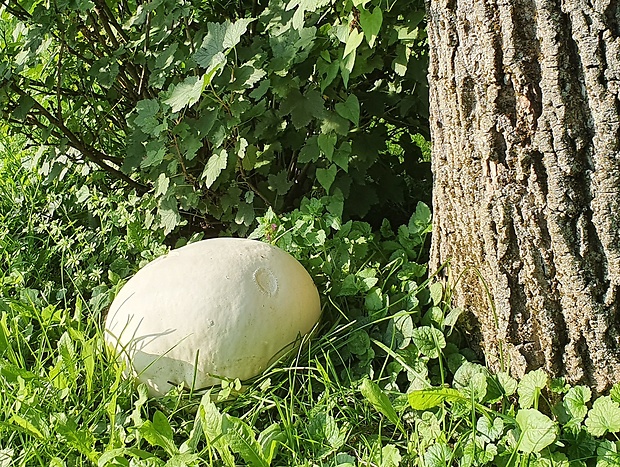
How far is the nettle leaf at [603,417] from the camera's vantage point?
163cm

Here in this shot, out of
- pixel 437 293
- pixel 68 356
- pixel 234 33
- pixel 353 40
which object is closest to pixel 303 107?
pixel 234 33

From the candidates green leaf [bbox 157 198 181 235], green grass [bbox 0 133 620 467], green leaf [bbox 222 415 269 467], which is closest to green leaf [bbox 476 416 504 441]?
green grass [bbox 0 133 620 467]

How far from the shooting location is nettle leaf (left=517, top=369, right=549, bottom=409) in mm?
1738

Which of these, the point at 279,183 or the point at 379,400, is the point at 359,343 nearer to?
the point at 379,400

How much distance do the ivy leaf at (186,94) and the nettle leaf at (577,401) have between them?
130 centimetres

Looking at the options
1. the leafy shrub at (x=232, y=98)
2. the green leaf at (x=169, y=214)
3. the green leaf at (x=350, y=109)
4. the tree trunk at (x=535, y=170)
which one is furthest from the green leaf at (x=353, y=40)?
the green leaf at (x=169, y=214)

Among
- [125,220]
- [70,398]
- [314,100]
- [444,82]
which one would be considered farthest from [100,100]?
[444,82]

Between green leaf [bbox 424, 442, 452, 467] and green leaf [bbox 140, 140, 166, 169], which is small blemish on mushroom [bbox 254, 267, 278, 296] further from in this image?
green leaf [bbox 140, 140, 166, 169]

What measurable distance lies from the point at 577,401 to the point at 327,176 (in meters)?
1.08

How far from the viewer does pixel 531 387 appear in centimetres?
176

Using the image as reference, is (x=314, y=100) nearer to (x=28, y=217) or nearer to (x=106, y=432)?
(x=106, y=432)

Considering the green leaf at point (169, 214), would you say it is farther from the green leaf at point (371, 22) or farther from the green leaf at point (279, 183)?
the green leaf at point (371, 22)

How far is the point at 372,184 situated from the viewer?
281cm

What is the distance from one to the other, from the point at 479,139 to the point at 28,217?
2.16m
